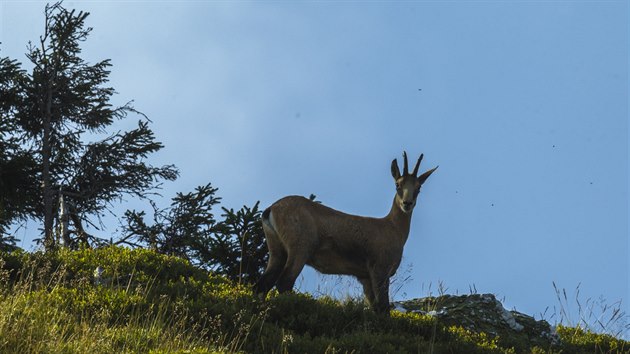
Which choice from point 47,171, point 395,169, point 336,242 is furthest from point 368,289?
→ point 47,171

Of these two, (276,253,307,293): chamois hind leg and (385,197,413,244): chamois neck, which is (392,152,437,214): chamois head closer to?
(385,197,413,244): chamois neck

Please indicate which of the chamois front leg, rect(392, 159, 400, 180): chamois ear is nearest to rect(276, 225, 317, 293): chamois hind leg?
the chamois front leg

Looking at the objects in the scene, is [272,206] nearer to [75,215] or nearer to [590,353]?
[590,353]

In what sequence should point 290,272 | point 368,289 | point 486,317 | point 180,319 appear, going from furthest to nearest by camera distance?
point 486,317, point 368,289, point 290,272, point 180,319

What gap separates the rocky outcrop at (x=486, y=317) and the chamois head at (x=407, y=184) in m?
1.87

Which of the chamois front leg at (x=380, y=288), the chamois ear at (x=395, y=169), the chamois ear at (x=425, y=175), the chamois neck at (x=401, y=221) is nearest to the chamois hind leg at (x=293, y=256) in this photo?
the chamois front leg at (x=380, y=288)

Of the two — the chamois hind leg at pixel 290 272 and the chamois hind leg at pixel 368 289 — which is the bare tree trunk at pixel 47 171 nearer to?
the chamois hind leg at pixel 290 272

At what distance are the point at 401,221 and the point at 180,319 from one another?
4952 mm

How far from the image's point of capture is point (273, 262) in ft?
44.3

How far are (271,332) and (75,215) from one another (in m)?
12.2

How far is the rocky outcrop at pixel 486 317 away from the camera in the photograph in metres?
14.0

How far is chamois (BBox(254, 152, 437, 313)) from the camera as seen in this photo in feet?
43.3

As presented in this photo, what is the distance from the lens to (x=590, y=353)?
13.6 meters

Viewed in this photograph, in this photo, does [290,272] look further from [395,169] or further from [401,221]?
[395,169]
